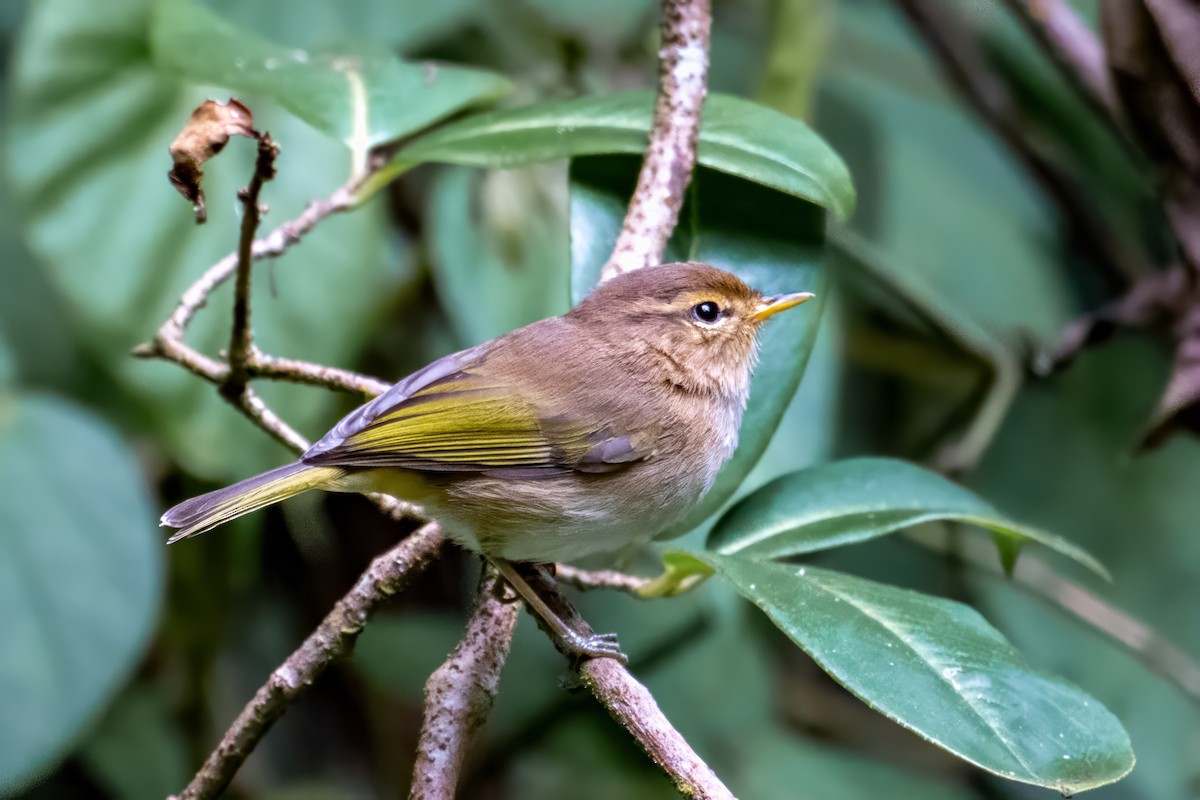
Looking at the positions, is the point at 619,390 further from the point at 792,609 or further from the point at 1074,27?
the point at 1074,27

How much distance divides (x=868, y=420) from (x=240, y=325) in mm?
2657

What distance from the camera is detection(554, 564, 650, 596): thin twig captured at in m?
2.02

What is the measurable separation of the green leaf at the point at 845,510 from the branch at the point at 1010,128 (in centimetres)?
193

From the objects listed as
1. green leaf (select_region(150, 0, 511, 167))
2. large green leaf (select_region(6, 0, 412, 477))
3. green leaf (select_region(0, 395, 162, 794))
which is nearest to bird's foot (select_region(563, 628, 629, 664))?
green leaf (select_region(150, 0, 511, 167))

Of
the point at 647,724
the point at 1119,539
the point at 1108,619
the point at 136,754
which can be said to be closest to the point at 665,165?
the point at 647,724

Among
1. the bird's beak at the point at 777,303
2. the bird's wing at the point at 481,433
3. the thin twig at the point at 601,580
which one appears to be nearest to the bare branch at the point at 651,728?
the thin twig at the point at 601,580

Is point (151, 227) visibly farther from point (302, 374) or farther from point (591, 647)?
point (591, 647)

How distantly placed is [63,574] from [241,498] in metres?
1.10

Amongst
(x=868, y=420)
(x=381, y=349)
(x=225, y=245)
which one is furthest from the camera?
(x=868, y=420)

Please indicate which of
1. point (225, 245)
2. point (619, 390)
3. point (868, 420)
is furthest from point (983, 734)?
point (868, 420)

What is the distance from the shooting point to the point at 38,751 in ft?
8.59

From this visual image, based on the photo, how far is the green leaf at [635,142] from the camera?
2.04m

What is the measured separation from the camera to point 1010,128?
3.84 meters

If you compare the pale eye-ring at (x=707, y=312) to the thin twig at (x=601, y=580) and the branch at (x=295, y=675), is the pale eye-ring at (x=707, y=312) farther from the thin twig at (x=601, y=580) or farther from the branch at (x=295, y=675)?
the branch at (x=295, y=675)
